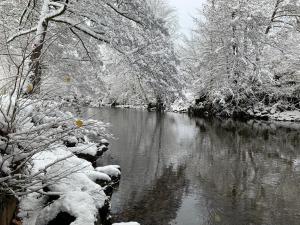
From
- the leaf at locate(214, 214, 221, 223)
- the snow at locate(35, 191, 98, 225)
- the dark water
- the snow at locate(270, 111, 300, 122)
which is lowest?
the leaf at locate(214, 214, 221, 223)

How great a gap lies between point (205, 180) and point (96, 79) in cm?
428

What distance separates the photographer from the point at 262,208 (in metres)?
7.22

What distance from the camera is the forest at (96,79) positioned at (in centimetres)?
358

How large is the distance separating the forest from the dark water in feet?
1.61

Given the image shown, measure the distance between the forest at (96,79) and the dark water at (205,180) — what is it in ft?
1.61

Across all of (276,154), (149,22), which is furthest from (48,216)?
(276,154)

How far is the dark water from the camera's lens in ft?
22.2

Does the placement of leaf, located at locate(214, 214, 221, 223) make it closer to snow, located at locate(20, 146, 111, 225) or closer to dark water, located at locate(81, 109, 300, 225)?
dark water, located at locate(81, 109, 300, 225)

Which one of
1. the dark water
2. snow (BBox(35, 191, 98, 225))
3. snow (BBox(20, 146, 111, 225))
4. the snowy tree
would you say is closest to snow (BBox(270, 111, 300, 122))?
the snowy tree

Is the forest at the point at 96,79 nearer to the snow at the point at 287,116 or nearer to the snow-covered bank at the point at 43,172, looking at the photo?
the snow-covered bank at the point at 43,172

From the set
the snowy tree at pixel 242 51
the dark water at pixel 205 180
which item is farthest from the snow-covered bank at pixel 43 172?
the snowy tree at pixel 242 51

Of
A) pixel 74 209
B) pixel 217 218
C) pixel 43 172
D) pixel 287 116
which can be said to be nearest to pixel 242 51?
pixel 287 116

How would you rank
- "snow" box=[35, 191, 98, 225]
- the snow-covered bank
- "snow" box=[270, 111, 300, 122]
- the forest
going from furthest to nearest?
1. "snow" box=[270, 111, 300, 122]
2. "snow" box=[35, 191, 98, 225]
3. the forest
4. the snow-covered bank

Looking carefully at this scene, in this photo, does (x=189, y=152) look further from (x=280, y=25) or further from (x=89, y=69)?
(x=280, y=25)
